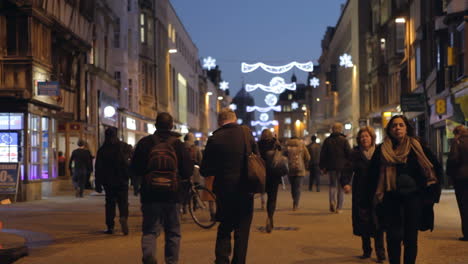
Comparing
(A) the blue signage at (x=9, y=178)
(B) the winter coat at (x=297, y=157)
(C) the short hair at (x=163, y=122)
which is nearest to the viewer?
(C) the short hair at (x=163, y=122)

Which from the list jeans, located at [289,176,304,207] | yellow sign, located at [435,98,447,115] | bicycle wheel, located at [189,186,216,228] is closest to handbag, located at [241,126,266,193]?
bicycle wheel, located at [189,186,216,228]

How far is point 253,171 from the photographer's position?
852 cm

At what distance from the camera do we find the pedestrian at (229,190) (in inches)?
332

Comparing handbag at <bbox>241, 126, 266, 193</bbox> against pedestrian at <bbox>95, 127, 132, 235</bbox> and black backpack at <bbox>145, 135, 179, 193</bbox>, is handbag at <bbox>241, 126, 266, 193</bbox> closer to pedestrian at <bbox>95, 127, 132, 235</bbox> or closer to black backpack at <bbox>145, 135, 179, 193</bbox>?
black backpack at <bbox>145, 135, 179, 193</bbox>

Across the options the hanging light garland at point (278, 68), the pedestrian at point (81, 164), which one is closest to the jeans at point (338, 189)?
the pedestrian at point (81, 164)

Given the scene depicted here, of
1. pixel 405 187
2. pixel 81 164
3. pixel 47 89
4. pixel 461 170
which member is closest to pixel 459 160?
pixel 461 170

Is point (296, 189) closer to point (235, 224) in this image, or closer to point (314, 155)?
point (235, 224)

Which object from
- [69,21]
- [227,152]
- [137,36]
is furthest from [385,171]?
[137,36]

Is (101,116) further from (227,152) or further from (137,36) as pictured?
(227,152)

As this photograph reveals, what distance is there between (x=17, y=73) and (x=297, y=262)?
16.5 metres

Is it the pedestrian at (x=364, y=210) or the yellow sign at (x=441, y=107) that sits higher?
the yellow sign at (x=441, y=107)

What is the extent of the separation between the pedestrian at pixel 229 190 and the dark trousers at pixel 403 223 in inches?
58.5

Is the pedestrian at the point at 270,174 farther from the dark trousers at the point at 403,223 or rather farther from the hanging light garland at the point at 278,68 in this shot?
the hanging light garland at the point at 278,68

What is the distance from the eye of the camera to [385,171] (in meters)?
7.94
